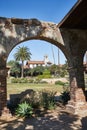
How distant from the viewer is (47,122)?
30.4 feet

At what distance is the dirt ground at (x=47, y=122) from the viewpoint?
8445 millimetres

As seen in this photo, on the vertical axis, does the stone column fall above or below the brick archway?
below

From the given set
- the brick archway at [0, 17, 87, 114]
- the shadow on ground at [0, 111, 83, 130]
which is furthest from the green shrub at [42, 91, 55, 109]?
the shadow on ground at [0, 111, 83, 130]

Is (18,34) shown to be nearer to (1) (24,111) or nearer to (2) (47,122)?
(1) (24,111)

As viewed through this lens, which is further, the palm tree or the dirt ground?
the palm tree

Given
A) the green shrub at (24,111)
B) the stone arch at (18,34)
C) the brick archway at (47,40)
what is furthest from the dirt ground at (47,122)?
the stone arch at (18,34)

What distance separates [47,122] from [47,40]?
4.47 meters

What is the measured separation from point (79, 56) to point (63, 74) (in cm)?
4334

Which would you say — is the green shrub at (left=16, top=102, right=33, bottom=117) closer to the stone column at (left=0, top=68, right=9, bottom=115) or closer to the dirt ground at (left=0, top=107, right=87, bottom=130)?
the dirt ground at (left=0, top=107, right=87, bottom=130)

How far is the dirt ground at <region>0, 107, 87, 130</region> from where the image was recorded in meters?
8.45

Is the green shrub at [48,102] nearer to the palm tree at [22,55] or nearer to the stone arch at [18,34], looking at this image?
the stone arch at [18,34]

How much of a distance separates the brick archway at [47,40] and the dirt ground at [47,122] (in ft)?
2.82

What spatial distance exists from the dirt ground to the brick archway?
86 centimetres

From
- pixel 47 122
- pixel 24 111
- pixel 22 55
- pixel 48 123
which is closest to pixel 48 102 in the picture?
pixel 24 111
